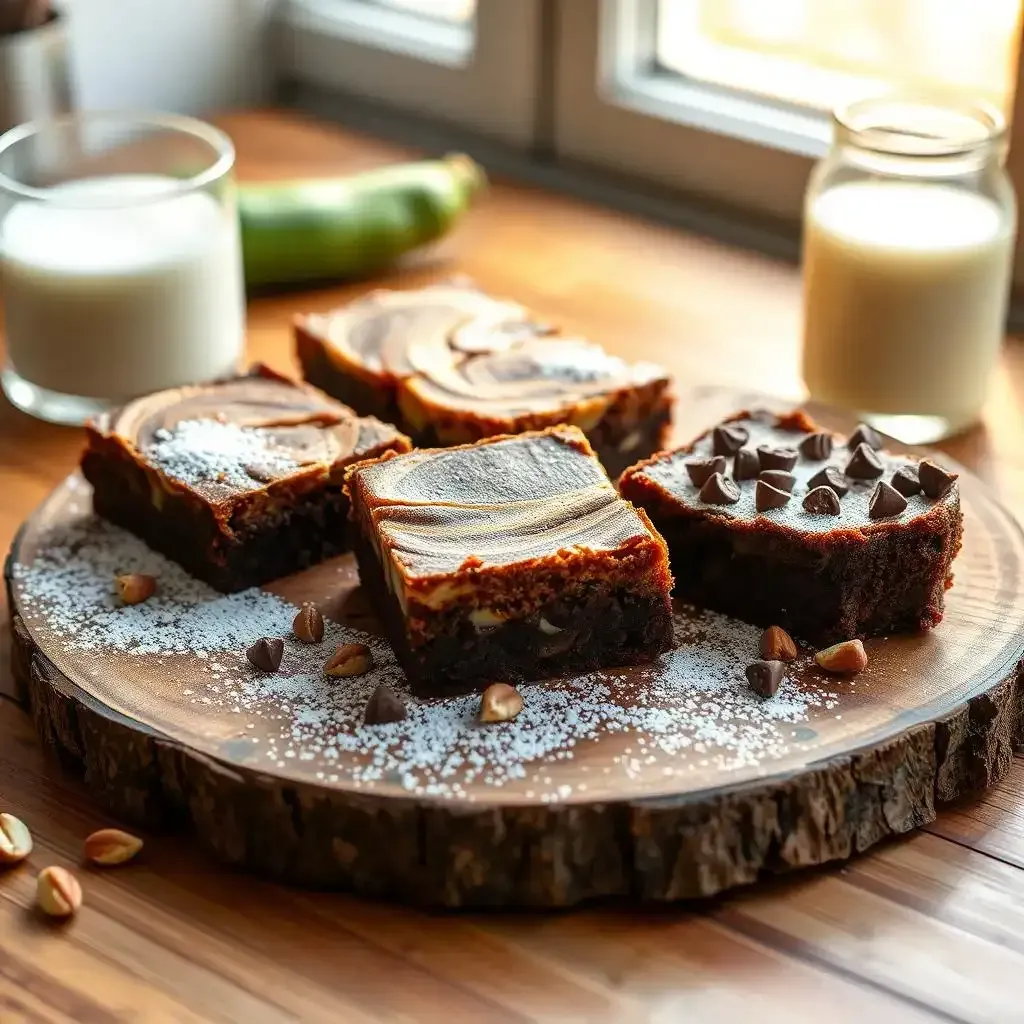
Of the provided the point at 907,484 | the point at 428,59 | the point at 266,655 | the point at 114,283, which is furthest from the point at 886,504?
the point at 428,59

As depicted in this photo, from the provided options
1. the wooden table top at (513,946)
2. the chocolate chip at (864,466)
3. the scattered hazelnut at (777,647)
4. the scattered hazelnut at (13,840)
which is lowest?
the wooden table top at (513,946)

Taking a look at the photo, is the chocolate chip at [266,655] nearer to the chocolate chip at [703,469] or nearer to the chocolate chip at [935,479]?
the chocolate chip at [703,469]

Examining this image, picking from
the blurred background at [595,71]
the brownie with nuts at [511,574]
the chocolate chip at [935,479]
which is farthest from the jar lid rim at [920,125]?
the brownie with nuts at [511,574]

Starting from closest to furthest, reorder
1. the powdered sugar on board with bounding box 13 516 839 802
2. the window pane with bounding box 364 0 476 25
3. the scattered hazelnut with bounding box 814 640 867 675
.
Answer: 1. the powdered sugar on board with bounding box 13 516 839 802
2. the scattered hazelnut with bounding box 814 640 867 675
3. the window pane with bounding box 364 0 476 25

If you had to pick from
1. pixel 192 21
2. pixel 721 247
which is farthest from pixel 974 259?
pixel 192 21

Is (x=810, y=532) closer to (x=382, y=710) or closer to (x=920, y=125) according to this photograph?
(x=382, y=710)

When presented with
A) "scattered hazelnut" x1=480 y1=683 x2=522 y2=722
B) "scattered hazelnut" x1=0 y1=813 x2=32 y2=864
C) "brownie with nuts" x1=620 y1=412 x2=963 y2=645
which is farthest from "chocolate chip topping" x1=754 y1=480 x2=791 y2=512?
"scattered hazelnut" x1=0 y1=813 x2=32 y2=864

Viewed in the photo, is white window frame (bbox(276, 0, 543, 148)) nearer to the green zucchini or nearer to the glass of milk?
the green zucchini
